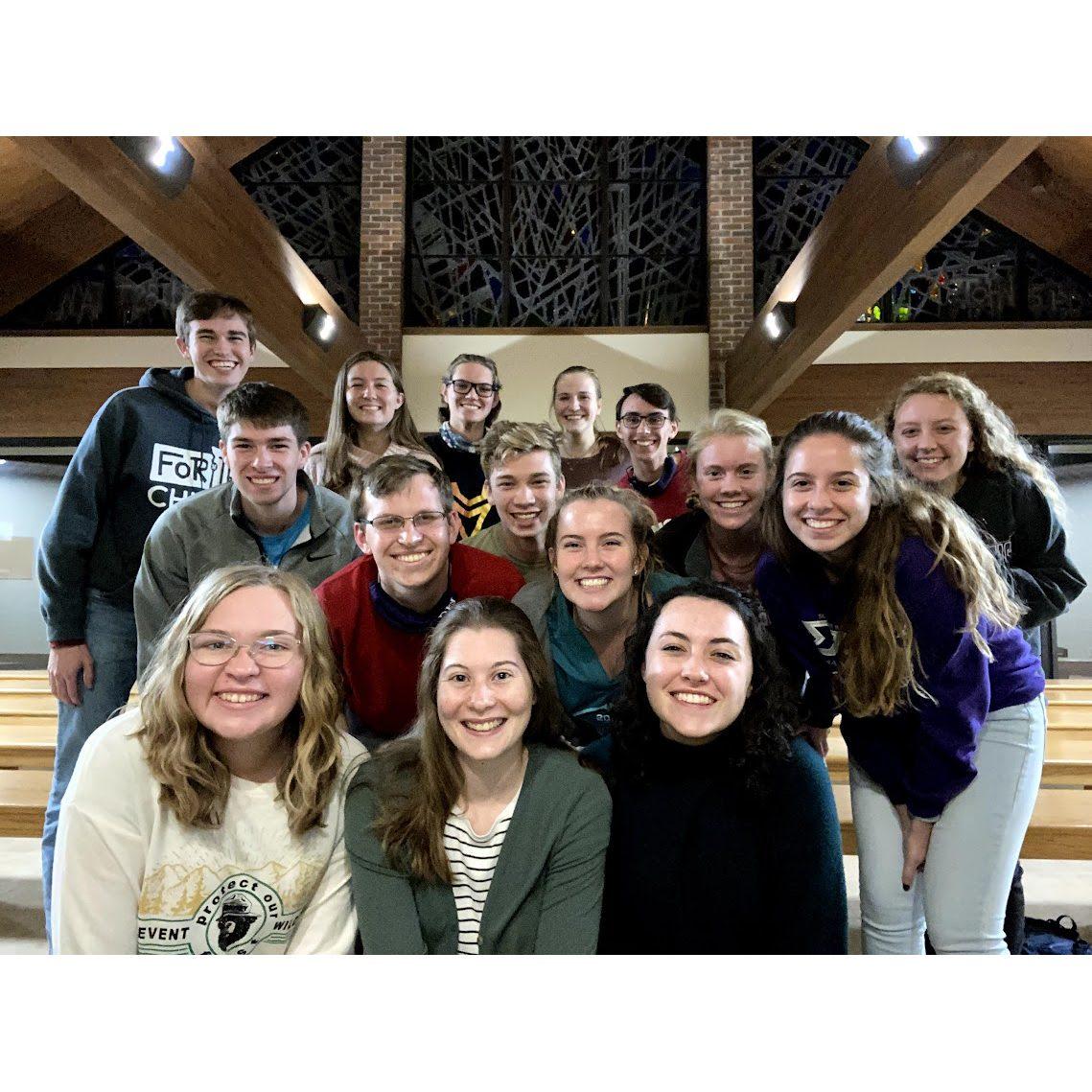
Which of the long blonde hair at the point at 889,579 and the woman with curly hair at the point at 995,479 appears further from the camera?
the woman with curly hair at the point at 995,479

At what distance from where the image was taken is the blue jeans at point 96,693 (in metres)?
2.21

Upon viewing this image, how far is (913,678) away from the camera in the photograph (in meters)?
1.59

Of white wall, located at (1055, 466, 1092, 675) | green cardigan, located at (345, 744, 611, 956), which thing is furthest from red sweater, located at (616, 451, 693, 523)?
white wall, located at (1055, 466, 1092, 675)

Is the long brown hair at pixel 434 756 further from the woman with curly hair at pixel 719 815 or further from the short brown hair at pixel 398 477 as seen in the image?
the short brown hair at pixel 398 477

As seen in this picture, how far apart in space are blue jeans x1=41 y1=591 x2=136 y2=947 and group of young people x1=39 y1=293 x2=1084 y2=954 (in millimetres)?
255

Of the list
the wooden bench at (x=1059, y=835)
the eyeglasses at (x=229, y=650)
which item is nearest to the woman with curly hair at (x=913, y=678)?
the wooden bench at (x=1059, y=835)

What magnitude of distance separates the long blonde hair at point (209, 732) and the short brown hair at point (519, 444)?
0.78 metres

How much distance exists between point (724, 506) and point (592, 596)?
42 centimetres

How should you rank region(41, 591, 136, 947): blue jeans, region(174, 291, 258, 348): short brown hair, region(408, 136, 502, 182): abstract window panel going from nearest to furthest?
region(41, 591, 136, 947): blue jeans
region(174, 291, 258, 348): short brown hair
region(408, 136, 502, 182): abstract window panel

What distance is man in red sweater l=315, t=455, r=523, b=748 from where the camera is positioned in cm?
184

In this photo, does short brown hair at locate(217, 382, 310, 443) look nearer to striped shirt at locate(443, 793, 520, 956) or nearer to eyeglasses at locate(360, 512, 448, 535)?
eyeglasses at locate(360, 512, 448, 535)
